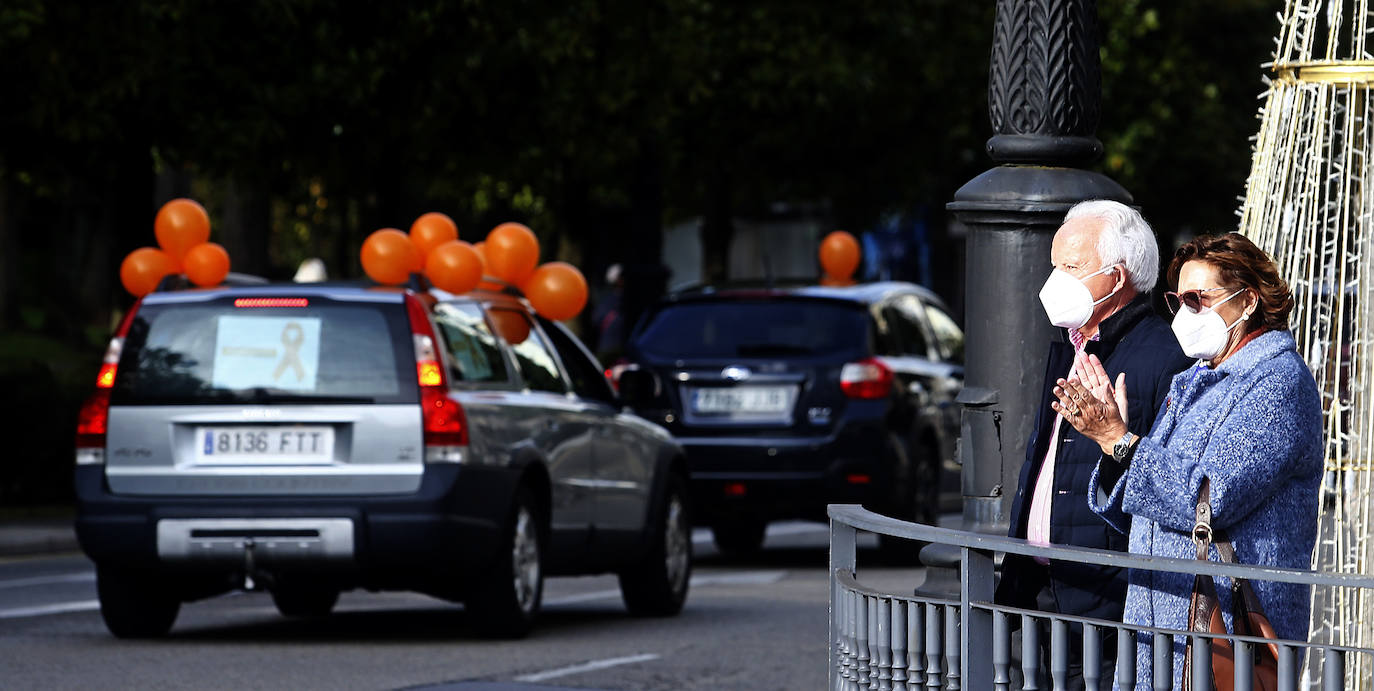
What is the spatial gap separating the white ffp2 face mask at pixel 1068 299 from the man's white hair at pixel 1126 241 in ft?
0.15

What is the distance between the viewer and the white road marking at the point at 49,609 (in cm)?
1175

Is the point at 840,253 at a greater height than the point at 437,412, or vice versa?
the point at 840,253

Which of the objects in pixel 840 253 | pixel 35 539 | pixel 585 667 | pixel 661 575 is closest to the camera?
pixel 585 667

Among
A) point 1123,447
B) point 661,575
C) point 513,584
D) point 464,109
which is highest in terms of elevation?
point 464,109

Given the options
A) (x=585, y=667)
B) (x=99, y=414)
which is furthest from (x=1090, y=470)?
(x=99, y=414)

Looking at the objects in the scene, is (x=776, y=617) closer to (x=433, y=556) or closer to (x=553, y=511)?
(x=553, y=511)

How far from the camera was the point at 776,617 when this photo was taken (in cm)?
1212

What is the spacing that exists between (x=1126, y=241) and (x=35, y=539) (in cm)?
1174

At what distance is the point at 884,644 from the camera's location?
4.75 metres

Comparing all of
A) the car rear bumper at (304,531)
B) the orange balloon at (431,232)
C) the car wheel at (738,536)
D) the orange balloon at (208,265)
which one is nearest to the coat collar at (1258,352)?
the car rear bumper at (304,531)

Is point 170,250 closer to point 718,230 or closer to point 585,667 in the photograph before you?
point 585,667

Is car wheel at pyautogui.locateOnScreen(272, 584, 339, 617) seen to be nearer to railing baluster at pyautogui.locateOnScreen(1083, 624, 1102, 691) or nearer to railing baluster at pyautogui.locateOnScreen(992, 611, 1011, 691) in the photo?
railing baluster at pyautogui.locateOnScreen(992, 611, 1011, 691)

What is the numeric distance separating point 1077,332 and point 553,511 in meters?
6.25

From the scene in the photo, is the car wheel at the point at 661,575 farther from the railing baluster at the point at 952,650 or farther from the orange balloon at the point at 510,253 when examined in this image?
the railing baluster at the point at 952,650
